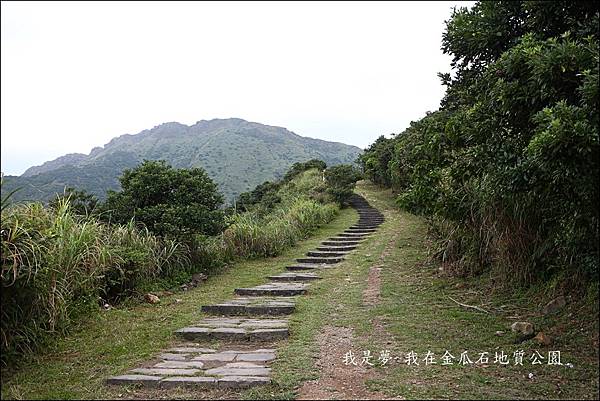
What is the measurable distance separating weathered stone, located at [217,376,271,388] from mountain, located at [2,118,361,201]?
69.3 ft

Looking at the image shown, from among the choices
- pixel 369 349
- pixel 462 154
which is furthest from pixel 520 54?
pixel 369 349

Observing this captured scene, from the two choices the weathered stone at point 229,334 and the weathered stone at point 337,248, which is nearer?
the weathered stone at point 229,334

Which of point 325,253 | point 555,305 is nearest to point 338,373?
point 555,305

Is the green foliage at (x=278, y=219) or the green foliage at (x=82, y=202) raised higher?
the green foliage at (x=82, y=202)

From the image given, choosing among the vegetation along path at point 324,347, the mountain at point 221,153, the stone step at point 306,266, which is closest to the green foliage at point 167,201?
the vegetation along path at point 324,347

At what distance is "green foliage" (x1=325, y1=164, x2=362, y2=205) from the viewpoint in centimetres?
2084

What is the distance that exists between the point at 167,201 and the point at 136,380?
496 cm

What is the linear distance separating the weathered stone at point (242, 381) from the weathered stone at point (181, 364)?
499 mm

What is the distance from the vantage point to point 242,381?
13.0 feet

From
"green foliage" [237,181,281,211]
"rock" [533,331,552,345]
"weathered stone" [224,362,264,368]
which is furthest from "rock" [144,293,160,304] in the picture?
"green foliage" [237,181,281,211]

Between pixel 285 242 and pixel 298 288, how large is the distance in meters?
4.51

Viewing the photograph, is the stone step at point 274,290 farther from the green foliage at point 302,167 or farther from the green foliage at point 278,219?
the green foliage at point 302,167

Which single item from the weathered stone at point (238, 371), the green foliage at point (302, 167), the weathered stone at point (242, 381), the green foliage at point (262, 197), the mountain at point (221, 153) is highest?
the mountain at point (221, 153)

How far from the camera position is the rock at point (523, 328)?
15.8 ft
